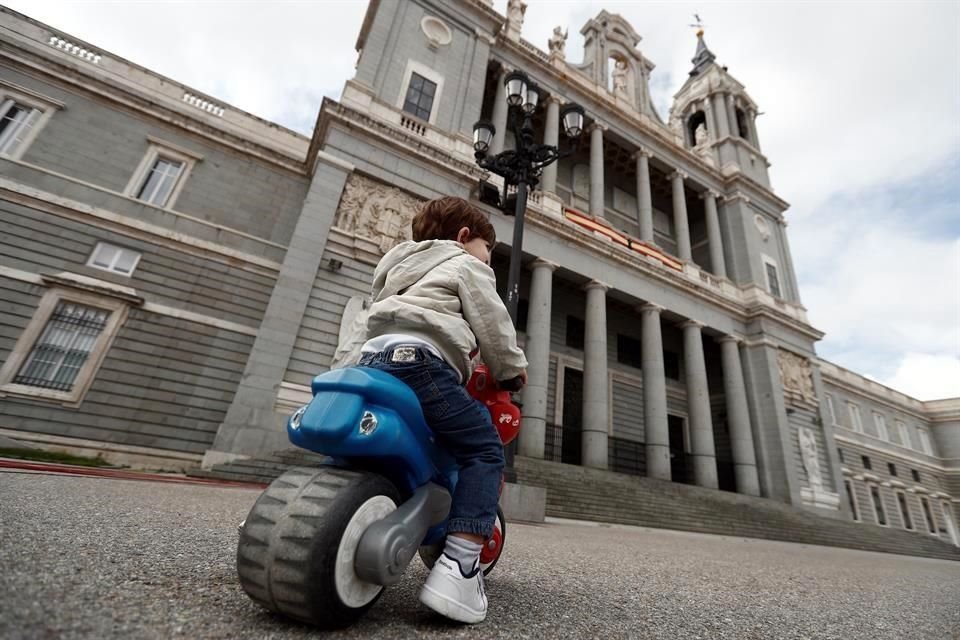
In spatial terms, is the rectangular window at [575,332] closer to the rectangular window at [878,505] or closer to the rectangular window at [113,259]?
the rectangular window at [113,259]

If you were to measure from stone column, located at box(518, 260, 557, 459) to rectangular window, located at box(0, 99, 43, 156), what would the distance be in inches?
491

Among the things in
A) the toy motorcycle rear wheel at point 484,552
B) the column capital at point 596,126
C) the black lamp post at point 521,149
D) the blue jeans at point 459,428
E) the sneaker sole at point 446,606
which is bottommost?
the sneaker sole at point 446,606

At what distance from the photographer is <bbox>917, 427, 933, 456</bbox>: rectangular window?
88.8ft

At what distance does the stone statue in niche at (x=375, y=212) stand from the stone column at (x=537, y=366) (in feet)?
14.3

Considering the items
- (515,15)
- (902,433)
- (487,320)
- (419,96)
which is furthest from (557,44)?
(902,433)

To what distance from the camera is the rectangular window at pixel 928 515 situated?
2436 cm

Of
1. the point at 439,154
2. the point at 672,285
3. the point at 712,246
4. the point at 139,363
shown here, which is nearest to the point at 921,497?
the point at 712,246

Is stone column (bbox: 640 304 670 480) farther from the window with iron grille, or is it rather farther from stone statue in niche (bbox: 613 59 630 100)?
the window with iron grille

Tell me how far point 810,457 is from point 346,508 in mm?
19399

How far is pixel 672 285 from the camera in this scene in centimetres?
1499

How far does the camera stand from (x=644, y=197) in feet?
55.8

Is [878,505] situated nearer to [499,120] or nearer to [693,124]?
[693,124]

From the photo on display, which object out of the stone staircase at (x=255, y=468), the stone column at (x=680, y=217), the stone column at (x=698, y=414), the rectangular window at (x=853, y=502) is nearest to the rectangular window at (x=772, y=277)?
the stone column at (x=680, y=217)

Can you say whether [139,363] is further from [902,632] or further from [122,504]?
[902,632]
